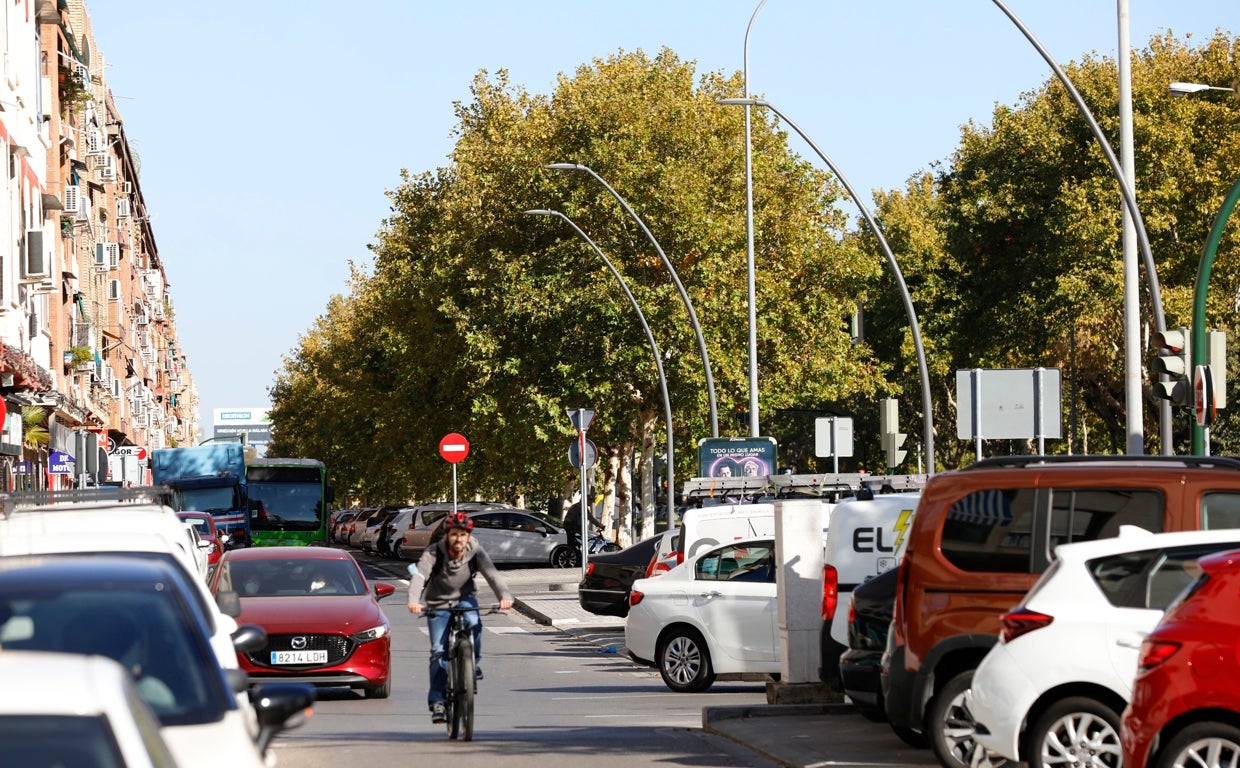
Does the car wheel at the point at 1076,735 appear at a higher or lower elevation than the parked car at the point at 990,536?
lower

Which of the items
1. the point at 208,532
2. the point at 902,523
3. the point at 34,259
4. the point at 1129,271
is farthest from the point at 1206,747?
the point at 34,259

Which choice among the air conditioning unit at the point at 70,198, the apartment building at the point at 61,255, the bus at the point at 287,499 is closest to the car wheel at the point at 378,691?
the apartment building at the point at 61,255

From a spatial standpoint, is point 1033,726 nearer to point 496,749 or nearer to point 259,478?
point 496,749

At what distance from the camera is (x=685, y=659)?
19984mm

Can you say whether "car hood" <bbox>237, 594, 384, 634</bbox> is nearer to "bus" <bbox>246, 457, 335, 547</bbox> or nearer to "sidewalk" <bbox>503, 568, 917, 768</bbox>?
"sidewalk" <bbox>503, 568, 917, 768</bbox>

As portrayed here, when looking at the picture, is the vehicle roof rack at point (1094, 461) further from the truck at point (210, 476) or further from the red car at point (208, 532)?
the truck at point (210, 476)

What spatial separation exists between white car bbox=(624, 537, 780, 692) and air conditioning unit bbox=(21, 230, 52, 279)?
2260 cm

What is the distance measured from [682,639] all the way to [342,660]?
3.42 meters

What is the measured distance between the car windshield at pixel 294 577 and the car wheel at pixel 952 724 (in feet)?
30.5

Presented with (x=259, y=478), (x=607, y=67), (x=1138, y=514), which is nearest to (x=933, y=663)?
(x=1138, y=514)

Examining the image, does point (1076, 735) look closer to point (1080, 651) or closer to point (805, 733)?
point (1080, 651)

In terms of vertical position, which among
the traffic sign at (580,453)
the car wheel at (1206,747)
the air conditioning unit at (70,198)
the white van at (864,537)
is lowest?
the car wheel at (1206,747)

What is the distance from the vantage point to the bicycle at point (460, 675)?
47.5 ft

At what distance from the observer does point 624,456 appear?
187 feet
